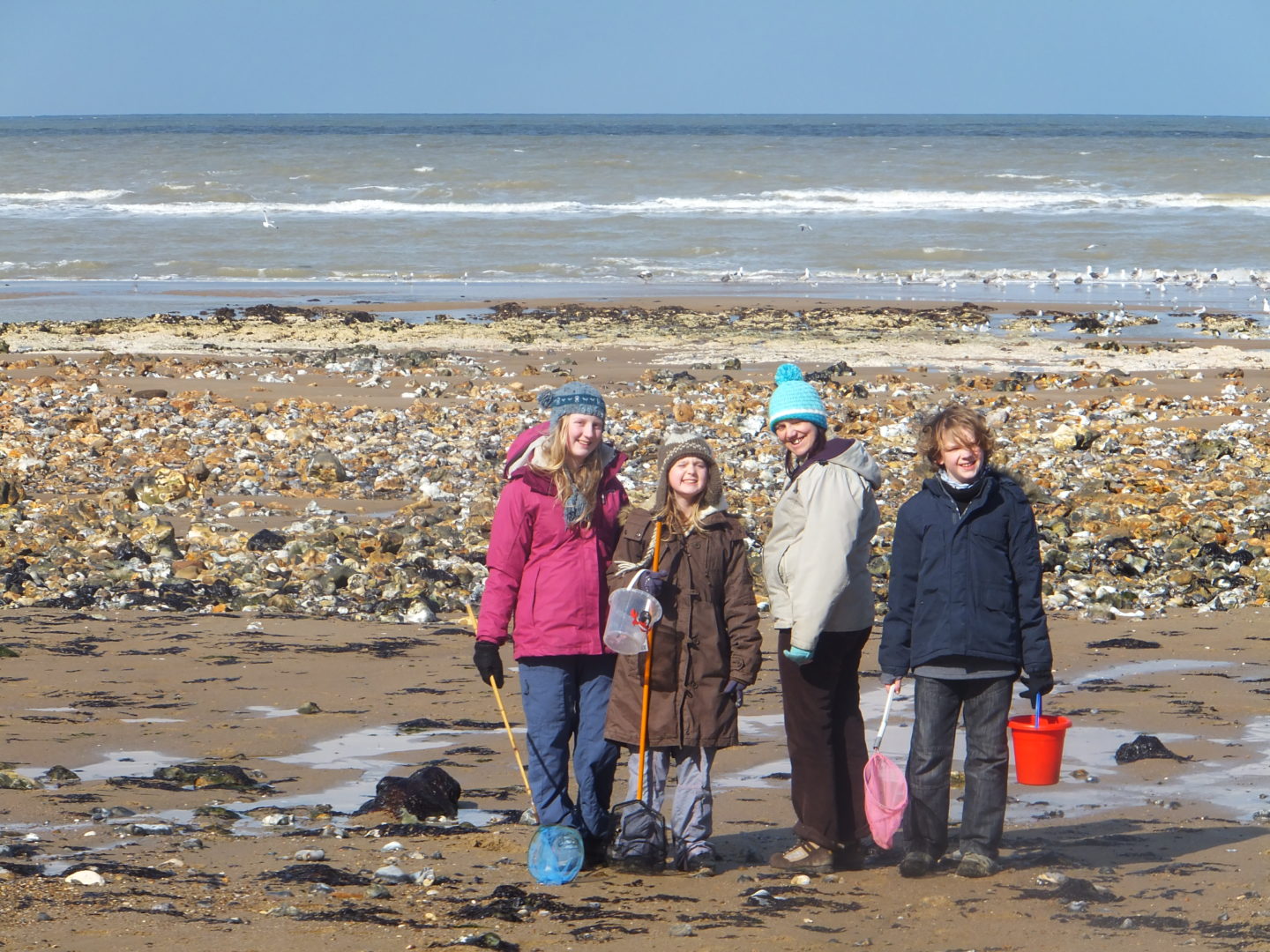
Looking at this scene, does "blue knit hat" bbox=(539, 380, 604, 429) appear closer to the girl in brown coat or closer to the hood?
the girl in brown coat

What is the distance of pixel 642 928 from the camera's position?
→ 14.1 feet

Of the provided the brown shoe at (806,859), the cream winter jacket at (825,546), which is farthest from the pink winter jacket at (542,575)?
the brown shoe at (806,859)

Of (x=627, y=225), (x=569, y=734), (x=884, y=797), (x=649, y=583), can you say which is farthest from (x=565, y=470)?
(x=627, y=225)

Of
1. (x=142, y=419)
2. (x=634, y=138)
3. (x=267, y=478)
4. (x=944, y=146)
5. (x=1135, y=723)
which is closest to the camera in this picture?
(x=1135, y=723)

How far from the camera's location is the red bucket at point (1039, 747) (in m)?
4.87

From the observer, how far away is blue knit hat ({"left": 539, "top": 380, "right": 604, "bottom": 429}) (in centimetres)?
478

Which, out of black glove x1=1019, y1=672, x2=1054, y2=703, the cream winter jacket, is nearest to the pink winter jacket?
the cream winter jacket

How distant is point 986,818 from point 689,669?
1030mm

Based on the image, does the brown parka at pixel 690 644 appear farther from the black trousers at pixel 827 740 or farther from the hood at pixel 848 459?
the hood at pixel 848 459

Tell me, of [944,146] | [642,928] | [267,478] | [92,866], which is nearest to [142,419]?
[267,478]

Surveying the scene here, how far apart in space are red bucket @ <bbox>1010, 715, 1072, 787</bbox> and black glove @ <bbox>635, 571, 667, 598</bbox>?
4.04 ft

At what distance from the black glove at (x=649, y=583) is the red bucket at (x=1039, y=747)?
4.04 feet

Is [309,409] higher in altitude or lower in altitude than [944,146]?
lower

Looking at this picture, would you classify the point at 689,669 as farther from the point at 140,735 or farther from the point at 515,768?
the point at 140,735
